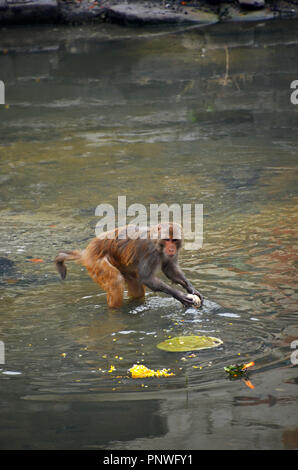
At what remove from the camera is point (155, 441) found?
13.2 ft

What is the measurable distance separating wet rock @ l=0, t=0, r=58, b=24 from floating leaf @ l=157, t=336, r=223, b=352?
16916 millimetres

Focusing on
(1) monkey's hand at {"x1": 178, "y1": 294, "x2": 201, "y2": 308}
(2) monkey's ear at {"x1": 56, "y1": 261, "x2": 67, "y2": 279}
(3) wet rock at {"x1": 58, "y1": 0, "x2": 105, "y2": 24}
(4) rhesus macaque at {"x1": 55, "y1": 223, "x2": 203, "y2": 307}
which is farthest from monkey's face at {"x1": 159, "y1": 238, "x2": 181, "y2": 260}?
(3) wet rock at {"x1": 58, "y1": 0, "x2": 105, "y2": 24}

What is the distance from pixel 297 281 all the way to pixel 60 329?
2.21 m

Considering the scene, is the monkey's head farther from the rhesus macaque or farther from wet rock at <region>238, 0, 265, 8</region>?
wet rock at <region>238, 0, 265, 8</region>

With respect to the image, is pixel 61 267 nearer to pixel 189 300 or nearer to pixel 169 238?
pixel 169 238

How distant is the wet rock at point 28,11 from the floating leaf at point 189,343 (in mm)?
16916

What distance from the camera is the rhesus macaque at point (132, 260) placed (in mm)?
6141

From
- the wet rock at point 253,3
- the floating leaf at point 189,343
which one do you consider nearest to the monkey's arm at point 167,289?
the floating leaf at point 189,343

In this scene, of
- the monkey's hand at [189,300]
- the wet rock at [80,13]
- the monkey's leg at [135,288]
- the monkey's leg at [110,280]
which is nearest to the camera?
the monkey's hand at [189,300]

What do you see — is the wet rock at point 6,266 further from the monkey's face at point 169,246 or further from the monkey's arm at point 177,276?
the monkey's face at point 169,246

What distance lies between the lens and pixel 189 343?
17.8 feet

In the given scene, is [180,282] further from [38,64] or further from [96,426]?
Result: [38,64]
